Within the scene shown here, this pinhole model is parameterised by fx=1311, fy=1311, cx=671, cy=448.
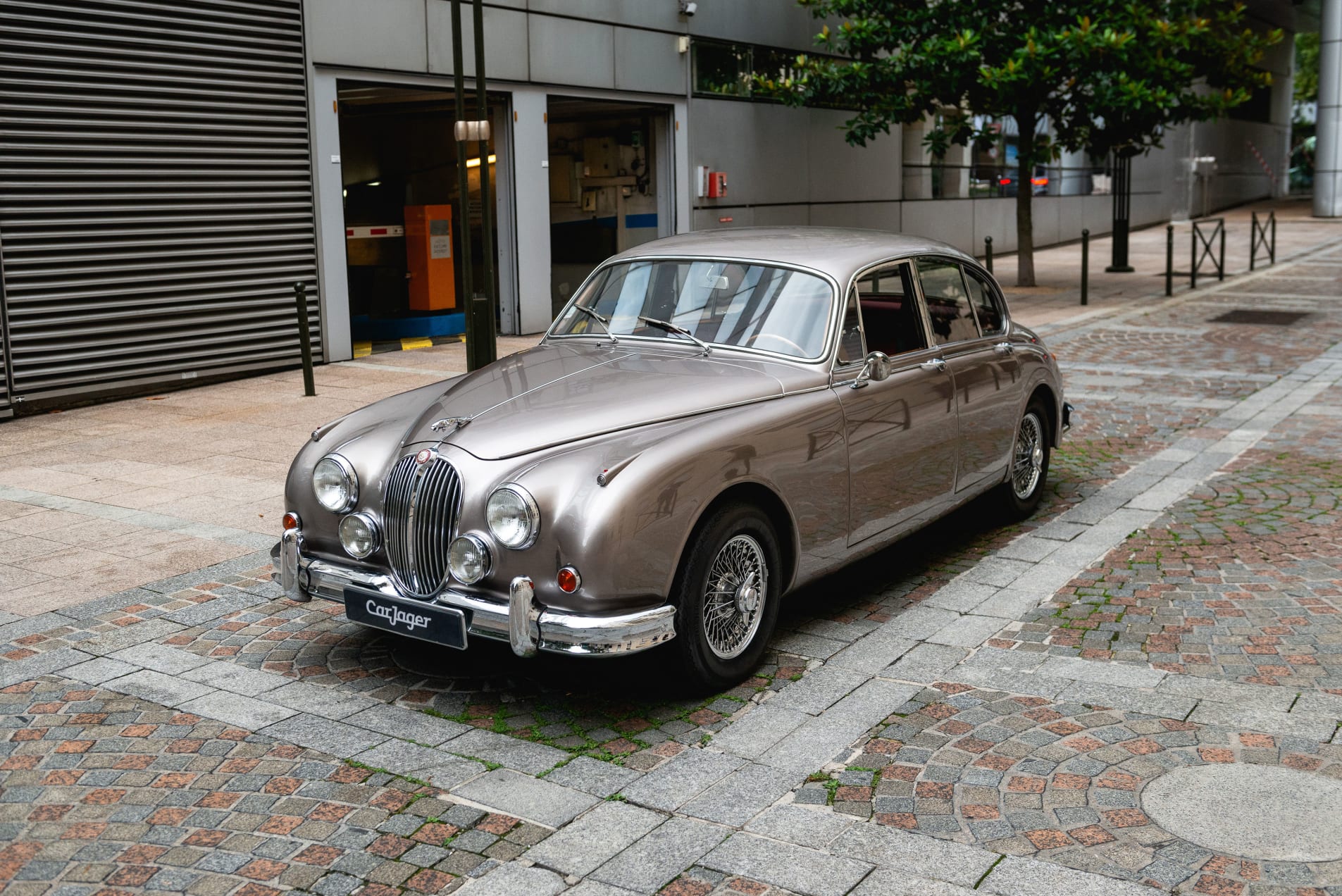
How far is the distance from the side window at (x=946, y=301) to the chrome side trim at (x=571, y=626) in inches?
105

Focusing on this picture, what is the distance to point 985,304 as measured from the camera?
281 inches

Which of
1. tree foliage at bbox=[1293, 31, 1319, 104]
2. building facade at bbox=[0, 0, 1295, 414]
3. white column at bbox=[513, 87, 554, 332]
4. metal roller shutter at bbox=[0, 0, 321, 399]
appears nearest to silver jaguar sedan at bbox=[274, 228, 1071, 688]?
building facade at bbox=[0, 0, 1295, 414]

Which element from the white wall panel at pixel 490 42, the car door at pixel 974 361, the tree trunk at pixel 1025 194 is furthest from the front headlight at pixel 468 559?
the tree trunk at pixel 1025 194

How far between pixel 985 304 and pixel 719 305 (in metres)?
1.90

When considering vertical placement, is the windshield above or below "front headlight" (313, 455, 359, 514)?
above

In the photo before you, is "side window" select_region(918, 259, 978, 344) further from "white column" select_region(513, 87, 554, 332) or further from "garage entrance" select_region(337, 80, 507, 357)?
"white column" select_region(513, 87, 554, 332)

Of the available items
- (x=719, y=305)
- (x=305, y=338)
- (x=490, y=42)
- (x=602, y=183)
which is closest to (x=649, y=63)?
(x=602, y=183)

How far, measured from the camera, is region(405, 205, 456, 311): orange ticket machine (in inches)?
672

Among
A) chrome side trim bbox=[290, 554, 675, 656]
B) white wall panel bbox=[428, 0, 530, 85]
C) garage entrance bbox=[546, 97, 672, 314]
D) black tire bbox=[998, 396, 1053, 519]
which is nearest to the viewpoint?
chrome side trim bbox=[290, 554, 675, 656]

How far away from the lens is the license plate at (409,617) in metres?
4.57

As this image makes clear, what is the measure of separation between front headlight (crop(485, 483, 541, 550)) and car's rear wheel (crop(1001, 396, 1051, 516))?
12.0ft

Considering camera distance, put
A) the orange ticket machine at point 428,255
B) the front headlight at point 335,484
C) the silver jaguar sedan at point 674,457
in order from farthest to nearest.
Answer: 1. the orange ticket machine at point 428,255
2. the front headlight at point 335,484
3. the silver jaguar sedan at point 674,457

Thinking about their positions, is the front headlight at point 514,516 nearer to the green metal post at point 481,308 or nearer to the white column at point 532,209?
the green metal post at point 481,308

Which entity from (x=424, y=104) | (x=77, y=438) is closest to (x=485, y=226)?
(x=77, y=438)
